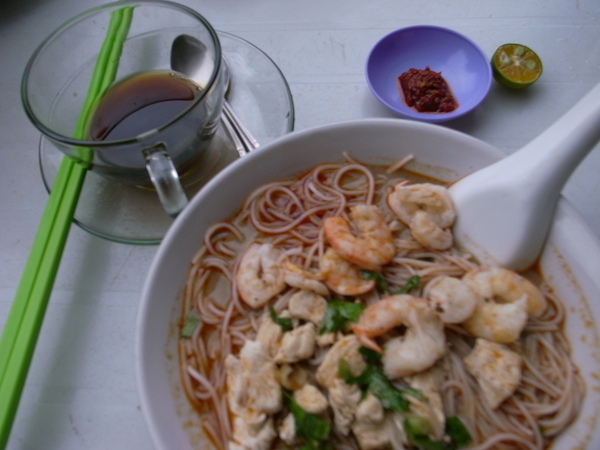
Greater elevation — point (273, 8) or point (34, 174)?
point (273, 8)

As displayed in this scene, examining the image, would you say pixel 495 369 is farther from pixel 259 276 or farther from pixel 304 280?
pixel 259 276

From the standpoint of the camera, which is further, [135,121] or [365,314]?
[135,121]

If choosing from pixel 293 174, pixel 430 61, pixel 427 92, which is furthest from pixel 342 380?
pixel 430 61

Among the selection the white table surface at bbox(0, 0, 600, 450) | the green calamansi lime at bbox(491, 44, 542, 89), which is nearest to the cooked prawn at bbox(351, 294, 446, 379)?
the white table surface at bbox(0, 0, 600, 450)

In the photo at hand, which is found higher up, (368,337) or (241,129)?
(241,129)

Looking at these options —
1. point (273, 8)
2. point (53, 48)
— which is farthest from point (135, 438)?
point (273, 8)

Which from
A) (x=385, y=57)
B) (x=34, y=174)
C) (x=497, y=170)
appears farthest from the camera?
Answer: (x=385, y=57)

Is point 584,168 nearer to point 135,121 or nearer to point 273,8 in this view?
point 273,8

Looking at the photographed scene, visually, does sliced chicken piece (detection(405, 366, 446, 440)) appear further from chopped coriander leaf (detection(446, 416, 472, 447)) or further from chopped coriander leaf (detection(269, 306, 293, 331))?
chopped coriander leaf (detection(269, 306, 293, 331))
